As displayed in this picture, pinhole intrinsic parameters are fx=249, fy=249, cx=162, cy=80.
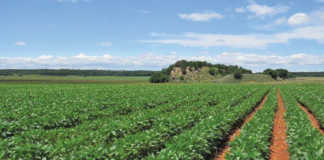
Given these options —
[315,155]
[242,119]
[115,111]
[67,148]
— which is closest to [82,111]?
[115,111]

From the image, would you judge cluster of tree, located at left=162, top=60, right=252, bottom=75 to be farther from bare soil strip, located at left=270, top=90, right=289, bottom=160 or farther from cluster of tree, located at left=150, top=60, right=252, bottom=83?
bare soil strip, located at left=270, top=90, right=289, bottom=160

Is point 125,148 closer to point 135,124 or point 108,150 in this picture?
point 108,150

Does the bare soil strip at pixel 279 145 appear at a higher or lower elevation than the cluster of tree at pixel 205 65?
lower

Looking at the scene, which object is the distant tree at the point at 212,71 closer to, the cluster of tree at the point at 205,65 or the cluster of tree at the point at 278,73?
the cluster of tree at the point at 205,65

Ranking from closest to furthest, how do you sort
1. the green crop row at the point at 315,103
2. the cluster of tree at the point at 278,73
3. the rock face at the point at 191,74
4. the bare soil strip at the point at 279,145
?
1. the bare soil strip at the point at 279,145
2. the green crop row at the point at 315,103
3. the cluster of tree at the point at 278,73
4. the rock face at the point at 191,74

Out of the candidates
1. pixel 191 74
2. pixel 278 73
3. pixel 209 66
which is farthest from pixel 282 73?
pixel 191 74

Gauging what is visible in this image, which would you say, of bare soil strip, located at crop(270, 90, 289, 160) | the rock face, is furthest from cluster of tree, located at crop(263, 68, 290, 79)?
bare soil strip, located at crop(270, 90, 289, 160)

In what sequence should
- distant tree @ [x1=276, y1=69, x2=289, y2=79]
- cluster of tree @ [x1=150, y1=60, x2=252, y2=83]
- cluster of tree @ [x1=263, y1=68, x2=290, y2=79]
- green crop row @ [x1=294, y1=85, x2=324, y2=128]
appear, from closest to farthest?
1. green crop row @ [x1=294, y1=85, x2=324, y2=128]
2. cluster of tree @ [x1=263, y1=68, x2=290, y2=79]
3. distant tree @ [x1=276, y1=69, x2=289, y2=79]
4. cluster of tree @ [x1=150, y1=60, x2=252, y2=83]

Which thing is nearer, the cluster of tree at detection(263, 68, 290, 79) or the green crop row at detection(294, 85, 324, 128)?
the green crop row at detection(294, 85, 324, 128)

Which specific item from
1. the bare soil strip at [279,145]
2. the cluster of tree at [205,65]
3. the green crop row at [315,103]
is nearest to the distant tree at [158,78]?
the cluster of tree at [205,65]

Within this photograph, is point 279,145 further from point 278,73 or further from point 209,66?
point 209,66

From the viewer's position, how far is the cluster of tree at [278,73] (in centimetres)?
13262

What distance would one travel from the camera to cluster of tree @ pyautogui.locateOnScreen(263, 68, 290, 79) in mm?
132625

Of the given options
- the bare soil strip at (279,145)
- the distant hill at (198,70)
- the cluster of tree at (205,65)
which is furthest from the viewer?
the cluster of tree at (205,65)
